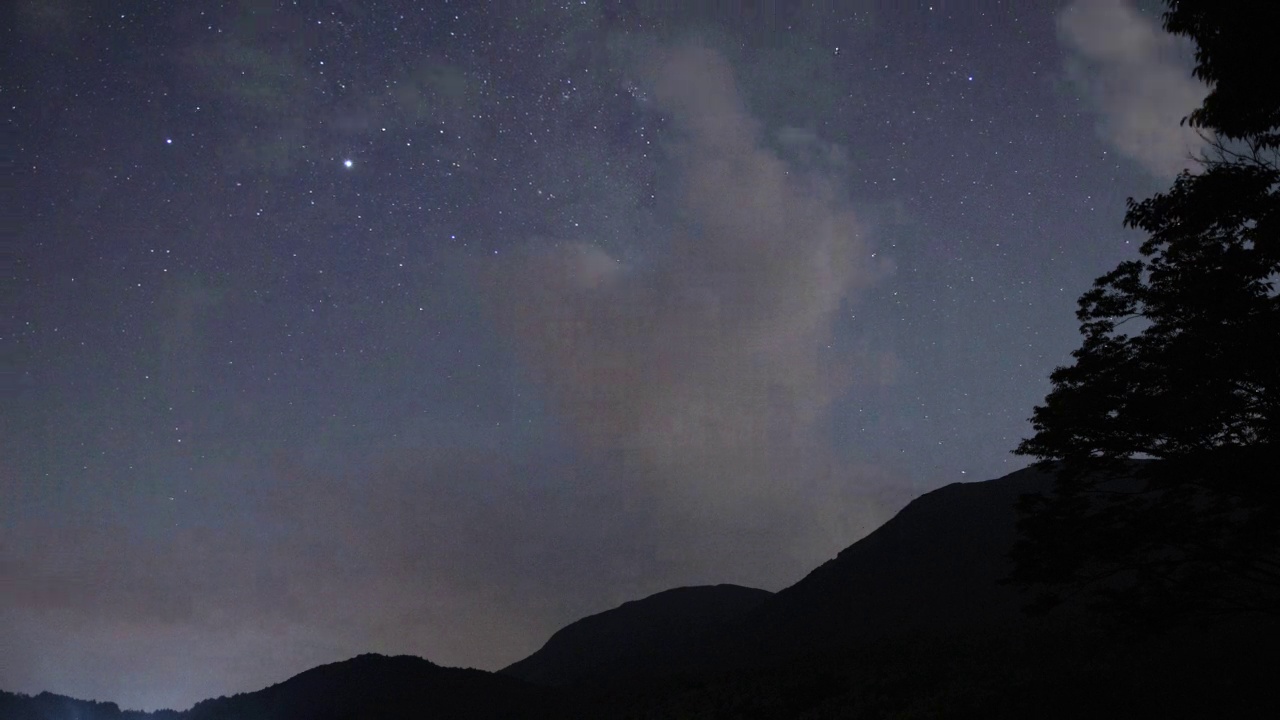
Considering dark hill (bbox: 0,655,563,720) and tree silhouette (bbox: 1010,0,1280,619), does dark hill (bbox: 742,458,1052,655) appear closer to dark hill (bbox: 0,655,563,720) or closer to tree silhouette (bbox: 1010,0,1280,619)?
dark hill (bbox: 0,655,563,720)

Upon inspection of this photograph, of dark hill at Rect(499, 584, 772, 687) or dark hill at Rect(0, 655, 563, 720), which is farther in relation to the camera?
dark hill at Rect(499, 584, 772, 687)

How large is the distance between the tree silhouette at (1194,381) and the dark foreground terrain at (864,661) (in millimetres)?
1697

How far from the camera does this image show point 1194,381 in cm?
1122

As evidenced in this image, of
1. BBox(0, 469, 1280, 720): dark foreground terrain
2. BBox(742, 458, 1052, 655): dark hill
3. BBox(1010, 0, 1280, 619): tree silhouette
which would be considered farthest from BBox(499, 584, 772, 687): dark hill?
BBox(1010, 0, 1280, 619): tree silhouette

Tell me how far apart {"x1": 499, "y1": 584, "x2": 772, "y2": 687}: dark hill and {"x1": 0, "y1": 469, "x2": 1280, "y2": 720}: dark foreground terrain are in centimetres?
45

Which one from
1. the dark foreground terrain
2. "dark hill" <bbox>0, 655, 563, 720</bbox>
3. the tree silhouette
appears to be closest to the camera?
the tree silhouette

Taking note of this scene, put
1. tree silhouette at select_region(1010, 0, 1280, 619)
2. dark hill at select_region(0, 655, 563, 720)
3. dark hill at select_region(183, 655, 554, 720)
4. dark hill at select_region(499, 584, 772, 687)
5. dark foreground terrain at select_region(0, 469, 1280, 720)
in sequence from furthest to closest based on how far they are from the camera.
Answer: dark hill at select_region(499, 584, 772, 687) → dark hill at select_region(0, 655, 563, 720) → dark hill at select_region(183, 655, 554, 720) → dark foreground terrain at select_region(0, 469, 1280, 720) → tree silhouette at select_region(1010, 0, 1280, 619)

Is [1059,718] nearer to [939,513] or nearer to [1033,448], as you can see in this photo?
[1033,448]

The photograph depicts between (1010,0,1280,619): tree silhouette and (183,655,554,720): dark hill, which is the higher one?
(1010,0,1280,619): tree silhouette

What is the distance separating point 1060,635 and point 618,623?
87830 millimetres

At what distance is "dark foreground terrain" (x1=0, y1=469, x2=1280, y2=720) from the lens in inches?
829

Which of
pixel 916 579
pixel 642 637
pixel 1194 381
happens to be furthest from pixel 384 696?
pixel 1194 381

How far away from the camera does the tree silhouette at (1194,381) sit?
28.2ft

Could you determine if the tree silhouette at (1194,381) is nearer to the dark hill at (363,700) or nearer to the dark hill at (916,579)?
the dark hill at (916,579)
